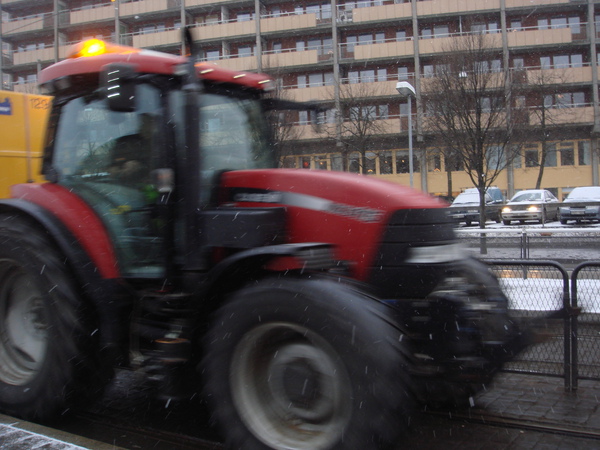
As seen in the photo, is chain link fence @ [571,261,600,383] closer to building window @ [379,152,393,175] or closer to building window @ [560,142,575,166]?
building window @ [379,152,393,175]

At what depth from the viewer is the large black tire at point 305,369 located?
2779 mm

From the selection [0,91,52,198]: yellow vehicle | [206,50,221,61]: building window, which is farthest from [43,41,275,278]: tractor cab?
[206,50,221,61]: building window

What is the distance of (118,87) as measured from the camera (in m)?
3.52

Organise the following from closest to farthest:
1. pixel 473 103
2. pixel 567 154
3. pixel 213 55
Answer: pixel 473 103
pixel 567 154
pixel 213 55

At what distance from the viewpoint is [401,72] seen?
3797cm

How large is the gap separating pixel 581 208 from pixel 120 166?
23470mm

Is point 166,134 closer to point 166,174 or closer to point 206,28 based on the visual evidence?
point 166,174

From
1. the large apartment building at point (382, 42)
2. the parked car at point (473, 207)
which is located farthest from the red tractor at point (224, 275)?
the large apartment building at point (382, 42)

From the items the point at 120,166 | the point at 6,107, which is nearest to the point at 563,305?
the point at 120,166

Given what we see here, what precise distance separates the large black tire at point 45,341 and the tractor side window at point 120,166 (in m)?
0.46

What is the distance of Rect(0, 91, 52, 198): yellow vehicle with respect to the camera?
270 inches

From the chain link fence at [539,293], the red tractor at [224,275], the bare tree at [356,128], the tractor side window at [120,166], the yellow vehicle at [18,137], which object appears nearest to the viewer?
the red tractor at [224,275]

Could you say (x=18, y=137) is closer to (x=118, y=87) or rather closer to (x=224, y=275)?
(x=118, y=87)

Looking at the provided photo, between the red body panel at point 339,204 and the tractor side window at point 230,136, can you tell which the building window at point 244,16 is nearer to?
the tractor side window at point 230,136
